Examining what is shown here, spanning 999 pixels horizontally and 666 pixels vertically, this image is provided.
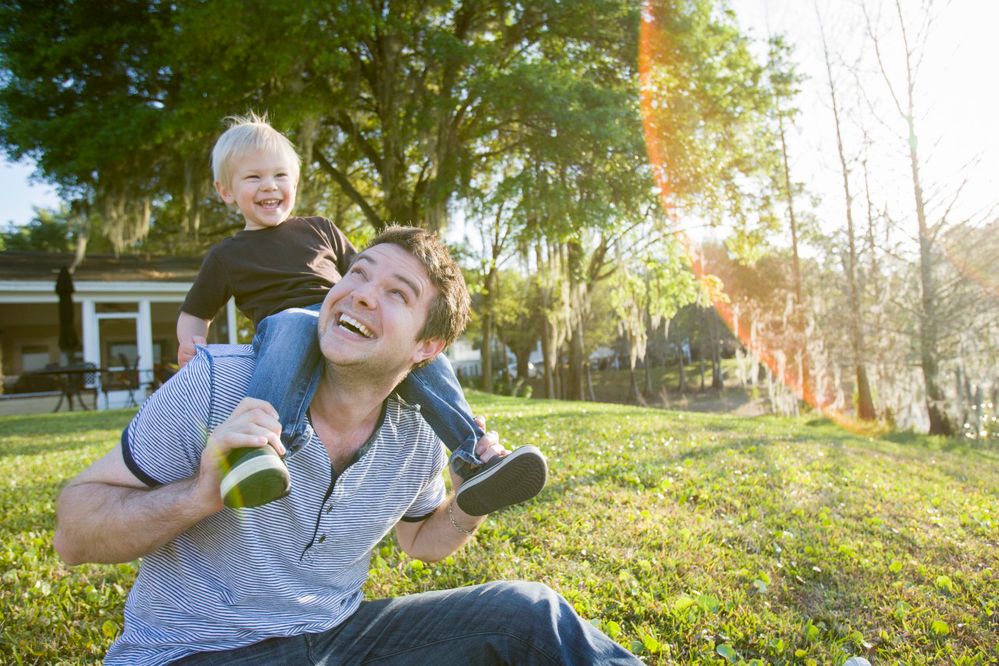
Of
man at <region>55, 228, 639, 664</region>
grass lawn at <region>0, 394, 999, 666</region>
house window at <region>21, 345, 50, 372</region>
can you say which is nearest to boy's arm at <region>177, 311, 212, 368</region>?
grass lawn at <region>0, 394, 999, 666</region>

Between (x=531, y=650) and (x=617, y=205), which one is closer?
(x=531, y=650)

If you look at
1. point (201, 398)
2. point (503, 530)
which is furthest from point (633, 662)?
point (503, 530)

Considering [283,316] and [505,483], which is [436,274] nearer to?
[283,316]

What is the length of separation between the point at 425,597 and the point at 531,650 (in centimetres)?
37

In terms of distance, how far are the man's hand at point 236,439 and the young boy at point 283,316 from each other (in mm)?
31

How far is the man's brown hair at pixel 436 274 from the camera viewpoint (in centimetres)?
189

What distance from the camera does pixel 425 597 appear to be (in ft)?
6.09

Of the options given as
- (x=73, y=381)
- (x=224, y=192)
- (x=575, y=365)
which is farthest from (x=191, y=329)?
(x=575, y=365)

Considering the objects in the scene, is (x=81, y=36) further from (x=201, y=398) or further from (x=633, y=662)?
(x=633, y=662)

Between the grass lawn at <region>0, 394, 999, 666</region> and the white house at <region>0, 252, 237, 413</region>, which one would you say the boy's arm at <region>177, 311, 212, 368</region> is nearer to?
the grass lawn at <region>0, 394, 999, 666</region>

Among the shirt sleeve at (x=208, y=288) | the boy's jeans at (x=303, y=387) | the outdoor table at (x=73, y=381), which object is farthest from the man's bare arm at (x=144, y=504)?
the outdoor table at (x=73, y=381)

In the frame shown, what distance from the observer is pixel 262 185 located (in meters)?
3.12

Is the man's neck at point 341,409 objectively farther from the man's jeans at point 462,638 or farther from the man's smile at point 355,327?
the man's jeans at point 462,638

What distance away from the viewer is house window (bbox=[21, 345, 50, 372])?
2116 centimetres
